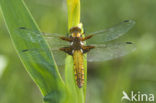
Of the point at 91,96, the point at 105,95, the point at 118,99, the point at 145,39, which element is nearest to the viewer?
the point at 118,99

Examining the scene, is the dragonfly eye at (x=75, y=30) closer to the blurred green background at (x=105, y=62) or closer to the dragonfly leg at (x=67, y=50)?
the dragonfly leg at (x=67, y=50)

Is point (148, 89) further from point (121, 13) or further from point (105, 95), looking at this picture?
point (121, 13)

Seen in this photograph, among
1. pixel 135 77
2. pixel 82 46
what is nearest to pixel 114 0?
pixel 135 77

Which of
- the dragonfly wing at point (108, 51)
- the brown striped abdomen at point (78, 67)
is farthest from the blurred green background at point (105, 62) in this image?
the brown striped abdomen at point (78, 67)

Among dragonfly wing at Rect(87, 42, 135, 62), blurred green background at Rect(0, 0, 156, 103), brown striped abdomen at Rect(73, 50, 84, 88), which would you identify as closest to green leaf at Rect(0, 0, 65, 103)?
brown striped abdomen at Rect(73, 50, 84, 88)

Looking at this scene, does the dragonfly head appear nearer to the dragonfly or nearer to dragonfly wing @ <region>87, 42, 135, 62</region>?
the dragonfly

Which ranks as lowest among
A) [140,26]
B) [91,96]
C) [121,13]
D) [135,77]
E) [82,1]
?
[91,96]
